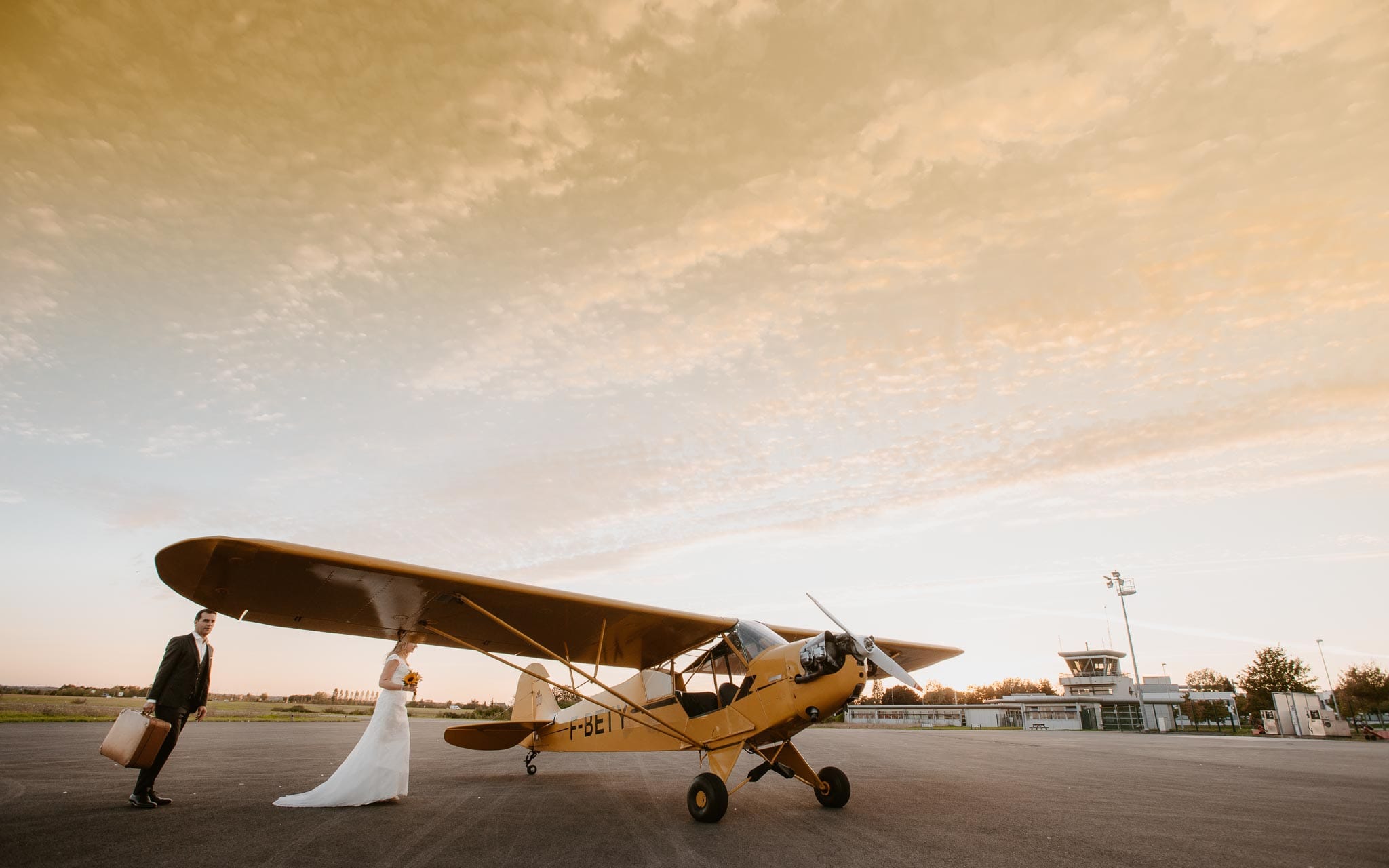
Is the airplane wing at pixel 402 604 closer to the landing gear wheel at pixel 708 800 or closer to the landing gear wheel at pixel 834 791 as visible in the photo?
the landing gear wheel at pixel 708 800

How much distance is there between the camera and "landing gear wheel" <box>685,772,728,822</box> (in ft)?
22.4

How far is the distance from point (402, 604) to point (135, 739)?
273cm

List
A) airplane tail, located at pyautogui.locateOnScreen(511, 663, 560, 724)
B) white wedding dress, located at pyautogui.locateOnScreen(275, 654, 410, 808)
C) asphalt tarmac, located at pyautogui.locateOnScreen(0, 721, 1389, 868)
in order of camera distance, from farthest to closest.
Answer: airplane tail, located at pyautogui.locateOnScreen(511, 663, 560, 724) → white wedding dress, located at pyautogui.locateOnScreen(275, 654, 410, 808) → asphalt tarmac, located at pyautogui.locateOnScreen(0, 721, 1389, 868)

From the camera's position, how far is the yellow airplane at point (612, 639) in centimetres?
667

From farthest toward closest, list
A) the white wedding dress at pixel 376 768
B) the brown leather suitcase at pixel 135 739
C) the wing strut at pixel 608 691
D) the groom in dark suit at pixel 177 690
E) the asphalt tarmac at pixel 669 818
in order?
the wing strut at pixel 608 691 < the white wedding dress at pixel 376 768 < the groom in dark suit at pixel 177 690 < the brown leather suitcase at pixel 135 739 < the asphalt tarmac at pixel 669 818

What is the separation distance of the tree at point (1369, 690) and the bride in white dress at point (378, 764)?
260 ft

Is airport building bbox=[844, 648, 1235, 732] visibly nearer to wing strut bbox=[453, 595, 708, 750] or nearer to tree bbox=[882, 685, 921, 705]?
tree bbox=[882, 685, 921, 705]

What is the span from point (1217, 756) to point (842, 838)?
20.9 m

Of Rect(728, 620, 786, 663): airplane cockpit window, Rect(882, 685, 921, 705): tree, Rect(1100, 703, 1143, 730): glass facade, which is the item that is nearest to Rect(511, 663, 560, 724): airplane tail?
Rect(728, 620, 786, 663): airplane cockpit window

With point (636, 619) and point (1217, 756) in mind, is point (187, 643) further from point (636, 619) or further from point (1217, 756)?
point (1217, 756)

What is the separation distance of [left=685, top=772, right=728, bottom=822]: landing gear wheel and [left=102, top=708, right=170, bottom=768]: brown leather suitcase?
226 inches

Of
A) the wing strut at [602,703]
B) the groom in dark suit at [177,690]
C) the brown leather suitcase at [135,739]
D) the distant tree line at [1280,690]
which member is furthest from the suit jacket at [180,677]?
the distant tree line at [1280,690]

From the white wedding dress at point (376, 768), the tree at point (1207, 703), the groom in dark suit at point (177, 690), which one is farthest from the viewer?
the tree at point (1207, 703)

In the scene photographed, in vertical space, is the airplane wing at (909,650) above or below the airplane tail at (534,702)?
above
